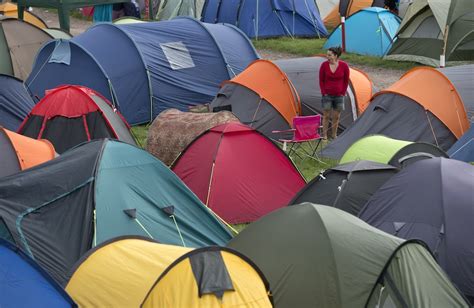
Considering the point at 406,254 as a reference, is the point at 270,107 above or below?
below

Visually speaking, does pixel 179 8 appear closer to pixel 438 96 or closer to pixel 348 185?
pixel 438 96

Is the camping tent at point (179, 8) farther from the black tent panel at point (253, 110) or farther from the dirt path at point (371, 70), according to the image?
the black tent panel at point (253, 110)

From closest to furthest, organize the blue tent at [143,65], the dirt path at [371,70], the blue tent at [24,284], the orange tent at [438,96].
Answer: the blue tent at [24,284]
the orange tent at [438,96]
the blue tent at [143,65]
the dirt path at [371,70]

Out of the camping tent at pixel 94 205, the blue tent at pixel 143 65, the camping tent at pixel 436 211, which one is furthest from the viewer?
the blue tent at pixel 143 65

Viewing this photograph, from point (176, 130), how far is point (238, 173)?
209cm

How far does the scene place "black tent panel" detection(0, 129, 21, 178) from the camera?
1145cm

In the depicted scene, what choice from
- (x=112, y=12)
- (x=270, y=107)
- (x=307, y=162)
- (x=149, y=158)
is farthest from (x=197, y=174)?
(x=112, y=12)

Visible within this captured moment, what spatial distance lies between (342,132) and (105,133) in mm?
4062

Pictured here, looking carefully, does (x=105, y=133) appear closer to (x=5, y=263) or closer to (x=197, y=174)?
(x=197, y=174)

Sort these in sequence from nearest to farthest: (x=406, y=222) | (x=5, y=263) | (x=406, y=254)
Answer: (x=5, y=263)
(x=406, y=254)
(x=406, y=222)

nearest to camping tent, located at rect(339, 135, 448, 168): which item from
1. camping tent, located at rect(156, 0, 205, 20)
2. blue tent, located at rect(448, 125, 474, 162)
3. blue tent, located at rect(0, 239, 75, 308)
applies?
blue tent, located at rect(448, 125, 474, 162)

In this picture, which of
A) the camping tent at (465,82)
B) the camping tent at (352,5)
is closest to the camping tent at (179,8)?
the camping tent at (352,5)

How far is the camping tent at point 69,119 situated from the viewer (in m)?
14.4

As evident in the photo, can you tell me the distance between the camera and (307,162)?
14.7m
